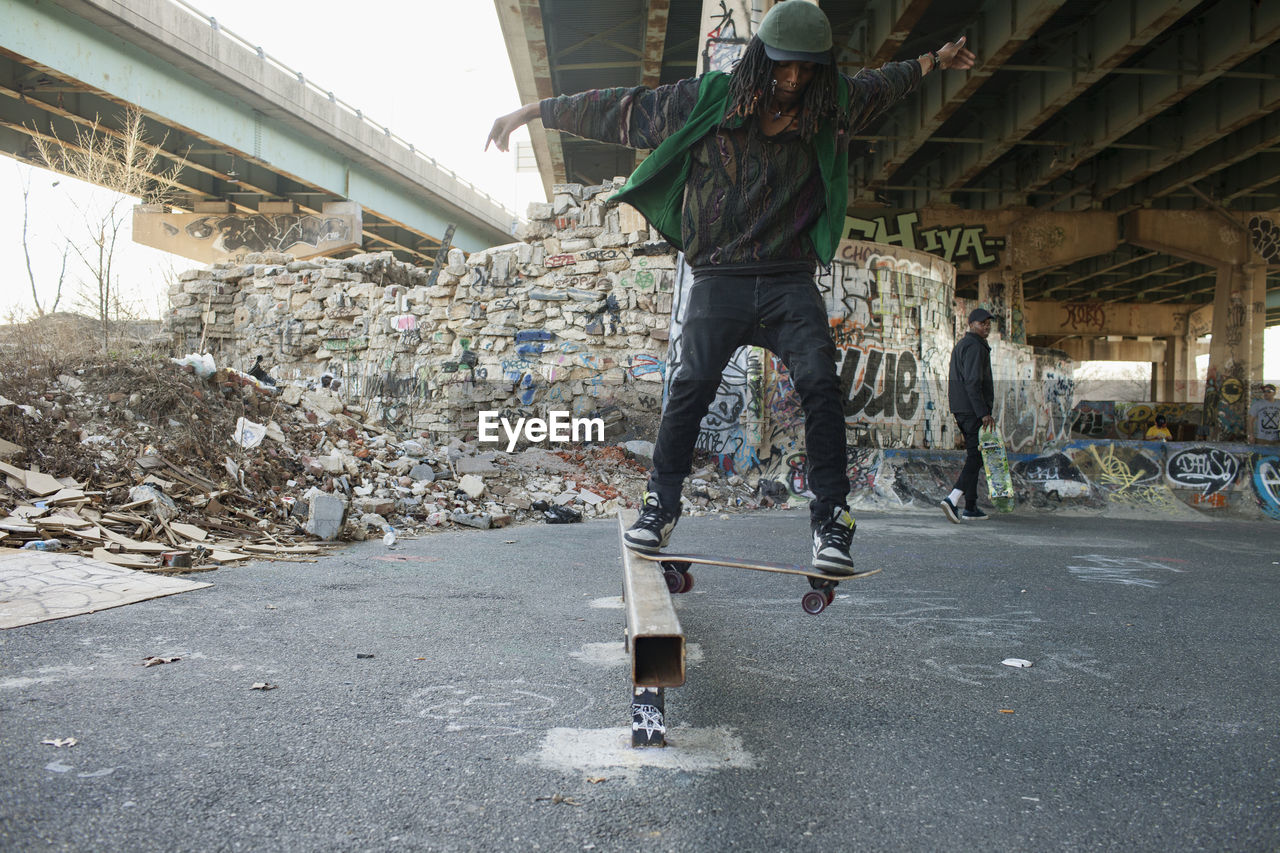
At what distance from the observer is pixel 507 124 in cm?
318

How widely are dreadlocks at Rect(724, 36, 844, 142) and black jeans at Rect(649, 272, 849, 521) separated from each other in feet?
1.89

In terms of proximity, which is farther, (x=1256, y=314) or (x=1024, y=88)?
(x=1256, y=314)

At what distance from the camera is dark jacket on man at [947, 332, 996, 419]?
308 inches

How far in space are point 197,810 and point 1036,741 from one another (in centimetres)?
212

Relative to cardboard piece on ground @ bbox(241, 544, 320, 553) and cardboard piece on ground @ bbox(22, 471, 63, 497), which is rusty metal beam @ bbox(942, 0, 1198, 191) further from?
cardboard piece on ground @ bbox(22, 471, 63, 497)

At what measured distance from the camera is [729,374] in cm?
1002

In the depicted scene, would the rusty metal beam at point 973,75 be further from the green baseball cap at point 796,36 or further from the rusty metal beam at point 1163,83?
the green baseball cap at point 796,36

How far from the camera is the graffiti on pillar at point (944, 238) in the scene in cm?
2103

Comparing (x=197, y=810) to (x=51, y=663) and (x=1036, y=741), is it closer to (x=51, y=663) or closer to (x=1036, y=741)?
(x=51, y=663)

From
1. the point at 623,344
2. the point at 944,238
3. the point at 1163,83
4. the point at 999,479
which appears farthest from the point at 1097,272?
the point at 623,344

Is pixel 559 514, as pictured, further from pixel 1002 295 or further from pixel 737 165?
pixel 1002 295

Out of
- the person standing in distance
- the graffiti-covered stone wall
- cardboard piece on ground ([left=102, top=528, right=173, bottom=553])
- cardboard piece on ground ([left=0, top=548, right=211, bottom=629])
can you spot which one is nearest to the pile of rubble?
cardboard piece on ground ([left=102, top=528, right=173, bottom=553])

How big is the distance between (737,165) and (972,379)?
5634 mm

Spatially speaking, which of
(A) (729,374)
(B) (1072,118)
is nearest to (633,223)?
(A) (729,374)
